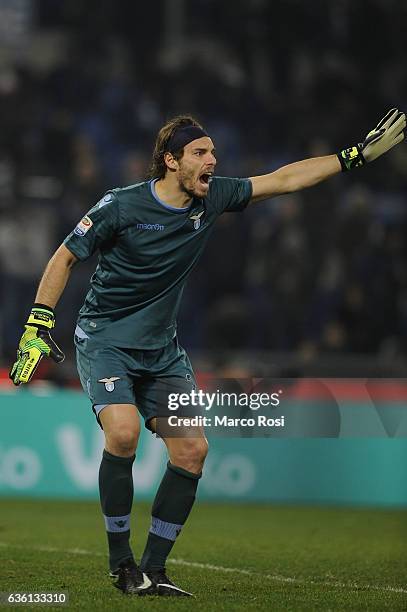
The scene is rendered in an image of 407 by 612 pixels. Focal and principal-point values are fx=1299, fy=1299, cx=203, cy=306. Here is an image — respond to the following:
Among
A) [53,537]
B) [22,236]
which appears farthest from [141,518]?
[22,236]

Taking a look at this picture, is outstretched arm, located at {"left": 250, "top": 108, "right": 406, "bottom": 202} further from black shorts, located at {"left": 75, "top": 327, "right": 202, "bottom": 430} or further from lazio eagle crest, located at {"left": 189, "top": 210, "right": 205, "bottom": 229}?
black shorts, located at {"left": 75, "top": 327, "right": 202, "bottom": 430}

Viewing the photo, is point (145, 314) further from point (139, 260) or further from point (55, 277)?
point (55, 277)

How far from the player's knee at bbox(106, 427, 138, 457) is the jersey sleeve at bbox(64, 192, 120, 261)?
0.81m

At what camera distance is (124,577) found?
5.98 m

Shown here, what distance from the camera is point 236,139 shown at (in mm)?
14398

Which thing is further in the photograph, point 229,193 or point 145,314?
point 229,193

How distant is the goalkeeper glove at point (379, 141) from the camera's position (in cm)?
631

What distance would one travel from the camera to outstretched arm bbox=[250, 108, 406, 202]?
632 centimetres

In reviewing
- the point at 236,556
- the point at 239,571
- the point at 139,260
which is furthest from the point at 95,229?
the point at 236,556

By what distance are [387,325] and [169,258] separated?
23.0 feet

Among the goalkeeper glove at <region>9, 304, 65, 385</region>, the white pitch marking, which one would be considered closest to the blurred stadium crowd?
the white pitch marking

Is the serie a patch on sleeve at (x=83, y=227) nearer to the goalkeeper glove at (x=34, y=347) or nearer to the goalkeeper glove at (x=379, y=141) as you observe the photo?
the goalkeeper glove at (x=34, y=347)

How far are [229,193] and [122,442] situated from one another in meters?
1.33

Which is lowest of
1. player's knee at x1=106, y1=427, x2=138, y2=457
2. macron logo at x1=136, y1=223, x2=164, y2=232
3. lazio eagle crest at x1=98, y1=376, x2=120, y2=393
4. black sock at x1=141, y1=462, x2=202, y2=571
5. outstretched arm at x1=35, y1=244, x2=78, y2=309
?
black sock at x1=141, y1=462, x2=202, y2=571
